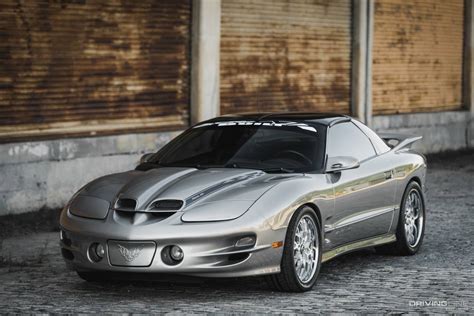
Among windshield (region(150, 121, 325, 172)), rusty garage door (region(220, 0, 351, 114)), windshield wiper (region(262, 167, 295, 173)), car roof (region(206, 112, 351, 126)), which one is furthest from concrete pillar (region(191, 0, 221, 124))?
windshield wiper (region(262, 167, 295, 173))

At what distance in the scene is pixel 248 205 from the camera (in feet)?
27.7

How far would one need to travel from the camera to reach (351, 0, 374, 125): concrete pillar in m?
21.5

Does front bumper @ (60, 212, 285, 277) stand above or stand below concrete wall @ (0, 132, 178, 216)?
above

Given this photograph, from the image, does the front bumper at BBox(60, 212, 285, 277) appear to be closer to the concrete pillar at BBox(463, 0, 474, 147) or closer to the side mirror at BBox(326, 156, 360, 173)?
the side mirror at BBox(326, 156, 360, 173)

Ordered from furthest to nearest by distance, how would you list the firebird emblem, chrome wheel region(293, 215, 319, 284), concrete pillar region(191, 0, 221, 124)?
concrete pillar region(191, 0, 221, 124)
chrome wheel region(293, 215, 319, 284)
the firebird emblem

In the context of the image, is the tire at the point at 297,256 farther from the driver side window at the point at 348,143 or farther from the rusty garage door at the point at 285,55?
the rusty garage door at the point at 285,55

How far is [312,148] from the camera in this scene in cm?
963

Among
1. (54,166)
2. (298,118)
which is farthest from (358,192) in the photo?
(54,166)

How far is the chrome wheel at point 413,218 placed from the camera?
10844 millimetres

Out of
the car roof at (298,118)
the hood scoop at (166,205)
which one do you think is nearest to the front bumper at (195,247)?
the hood scoop at (166,205)

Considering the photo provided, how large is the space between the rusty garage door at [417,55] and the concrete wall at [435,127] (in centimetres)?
27

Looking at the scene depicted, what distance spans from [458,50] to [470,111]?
4.58 ft

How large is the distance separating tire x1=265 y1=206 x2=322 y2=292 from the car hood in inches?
13.3

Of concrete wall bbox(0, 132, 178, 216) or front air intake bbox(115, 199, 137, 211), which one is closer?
front air intake bbox(115, 199, 137, 211)
